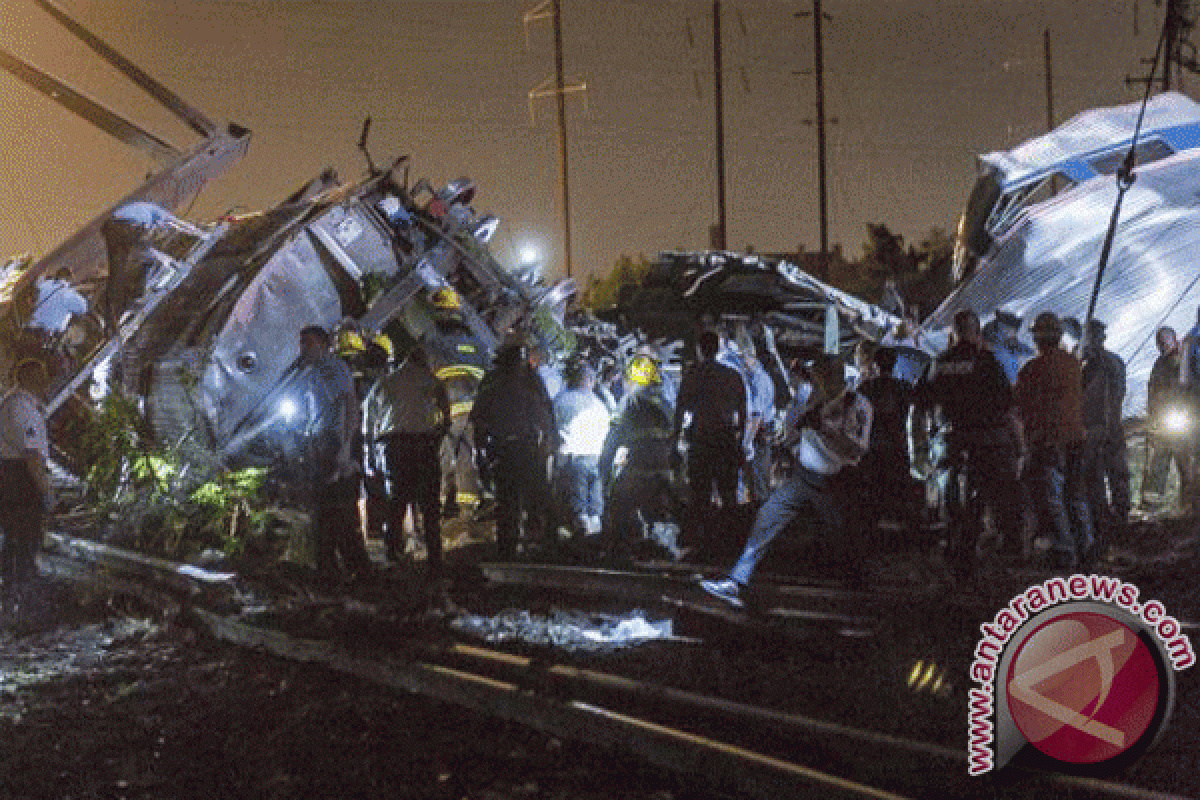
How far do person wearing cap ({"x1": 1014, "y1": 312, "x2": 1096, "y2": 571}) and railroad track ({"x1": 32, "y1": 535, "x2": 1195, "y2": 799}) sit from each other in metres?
1.85

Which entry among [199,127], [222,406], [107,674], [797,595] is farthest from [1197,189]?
[199,127]

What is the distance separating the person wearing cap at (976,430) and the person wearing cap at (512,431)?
3.26 metres

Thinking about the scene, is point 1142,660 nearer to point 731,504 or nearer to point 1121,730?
point 1121,730

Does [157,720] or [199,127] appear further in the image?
[199,127]

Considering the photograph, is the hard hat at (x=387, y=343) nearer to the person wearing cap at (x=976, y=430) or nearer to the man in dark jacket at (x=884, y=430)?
the man in dark jacket at (x=884, y=430)

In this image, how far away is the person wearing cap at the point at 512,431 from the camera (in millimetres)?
10148

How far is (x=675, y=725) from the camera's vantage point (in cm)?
570

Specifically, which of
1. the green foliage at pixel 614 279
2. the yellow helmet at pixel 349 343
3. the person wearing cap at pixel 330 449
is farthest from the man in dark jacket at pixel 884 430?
the green foliage at pixel 614 279

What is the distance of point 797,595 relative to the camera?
786 cm

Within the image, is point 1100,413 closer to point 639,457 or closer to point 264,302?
point 639,457

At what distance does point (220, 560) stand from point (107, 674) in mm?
3302

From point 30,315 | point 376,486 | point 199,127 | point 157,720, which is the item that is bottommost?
point 157,720

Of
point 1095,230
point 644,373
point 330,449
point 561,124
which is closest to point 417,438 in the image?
point 330,449
